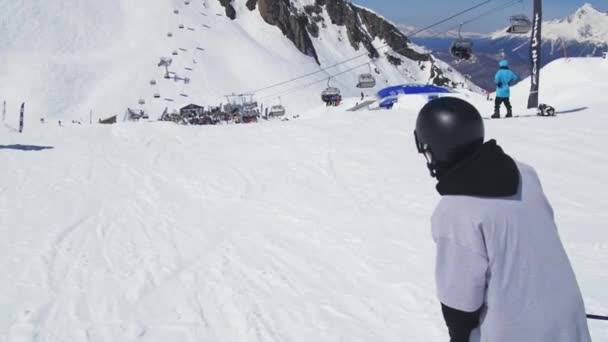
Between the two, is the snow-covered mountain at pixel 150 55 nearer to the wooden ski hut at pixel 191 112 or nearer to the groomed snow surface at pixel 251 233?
the wooden ski hut at pixel 191 112

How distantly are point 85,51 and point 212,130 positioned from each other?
57.1 metres

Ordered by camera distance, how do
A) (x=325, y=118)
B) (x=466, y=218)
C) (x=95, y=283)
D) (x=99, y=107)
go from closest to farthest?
(x=466, y=218) → (x=95, y=283) → (x=325, y=118) → (x=99, y=107)

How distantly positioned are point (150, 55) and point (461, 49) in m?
52.9

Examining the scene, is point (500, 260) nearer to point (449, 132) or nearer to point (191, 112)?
point (449, 132)

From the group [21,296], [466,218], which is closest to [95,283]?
[21,296]

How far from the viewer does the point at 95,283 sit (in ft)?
18.7

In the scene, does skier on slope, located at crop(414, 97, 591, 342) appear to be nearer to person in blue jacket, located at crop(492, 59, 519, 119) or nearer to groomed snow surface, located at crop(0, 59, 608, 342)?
groomed snow surface, located at crop(0, 59, 608, 342)

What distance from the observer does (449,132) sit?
210 centimetres

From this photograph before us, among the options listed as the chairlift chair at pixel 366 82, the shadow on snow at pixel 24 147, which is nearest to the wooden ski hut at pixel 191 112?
the chairlift chair at pixel 366 82

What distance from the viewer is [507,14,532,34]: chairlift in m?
23.3

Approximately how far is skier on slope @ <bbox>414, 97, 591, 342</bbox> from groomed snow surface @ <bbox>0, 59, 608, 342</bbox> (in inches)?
102

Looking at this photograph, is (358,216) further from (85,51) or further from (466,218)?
(85,51)

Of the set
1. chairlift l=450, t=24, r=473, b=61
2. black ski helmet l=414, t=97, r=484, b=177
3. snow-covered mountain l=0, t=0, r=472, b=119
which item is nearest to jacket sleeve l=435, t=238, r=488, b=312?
black ski helmet l=414, t=97, r=484, b=177

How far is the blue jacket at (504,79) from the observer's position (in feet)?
53.4
